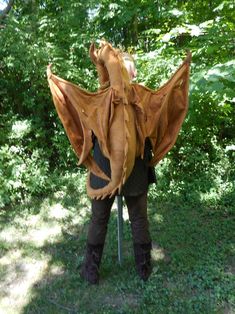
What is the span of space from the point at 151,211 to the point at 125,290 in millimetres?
1643

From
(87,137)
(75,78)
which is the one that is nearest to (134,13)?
(75,78)

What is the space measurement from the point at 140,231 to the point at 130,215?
0.16m

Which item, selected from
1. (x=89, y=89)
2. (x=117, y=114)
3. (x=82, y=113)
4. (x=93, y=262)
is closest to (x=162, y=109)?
(x=117, y=114)

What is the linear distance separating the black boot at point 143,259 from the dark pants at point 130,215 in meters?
0.06

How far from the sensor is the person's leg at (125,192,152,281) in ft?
10.6

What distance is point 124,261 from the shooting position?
369cm

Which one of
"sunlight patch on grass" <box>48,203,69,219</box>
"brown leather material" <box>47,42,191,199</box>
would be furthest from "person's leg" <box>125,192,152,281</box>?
"sunlight patch on grass" <box>48,203,69,219</box>

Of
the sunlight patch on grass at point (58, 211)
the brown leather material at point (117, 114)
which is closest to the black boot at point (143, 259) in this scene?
the brown leather material at point (117, 114)

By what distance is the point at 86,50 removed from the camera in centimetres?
614

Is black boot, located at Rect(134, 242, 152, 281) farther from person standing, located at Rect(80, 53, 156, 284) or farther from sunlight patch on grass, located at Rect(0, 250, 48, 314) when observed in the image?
sunlight patch on grass, located at Rect(0, 250, 48, 314)

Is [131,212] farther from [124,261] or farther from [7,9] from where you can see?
[7,9]

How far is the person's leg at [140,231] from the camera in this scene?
10.6 feet

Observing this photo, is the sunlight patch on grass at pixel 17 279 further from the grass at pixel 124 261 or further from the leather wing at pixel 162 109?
the leather wing at pixel 162 109

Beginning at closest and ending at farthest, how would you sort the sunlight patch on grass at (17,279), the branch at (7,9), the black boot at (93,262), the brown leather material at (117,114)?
1. the brown leather material at (117,114)
2. the sunlight patch on grass at (17,279)
3. the black boot at (93,262)
4. the branch at (7,9)
